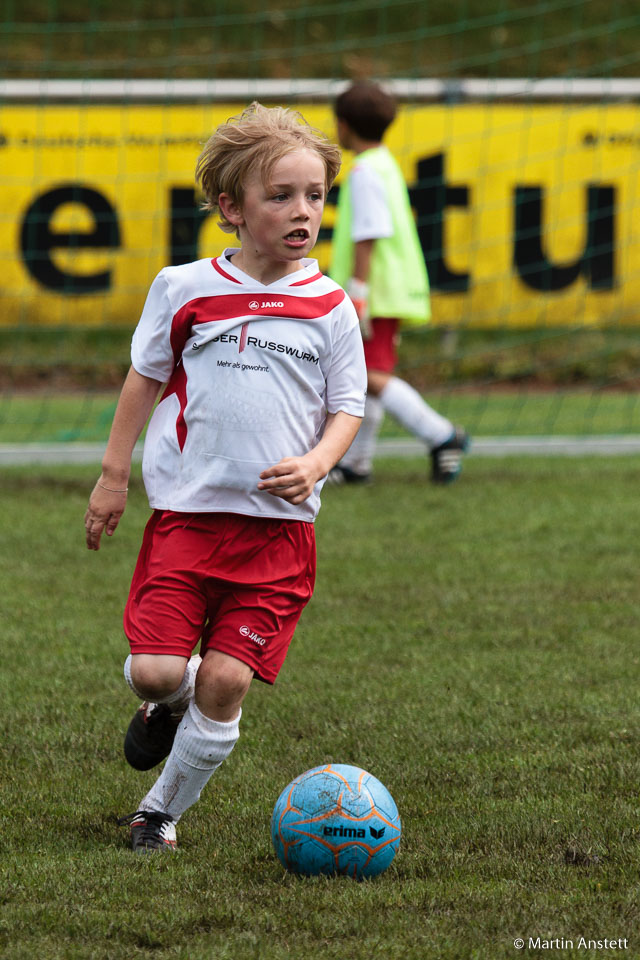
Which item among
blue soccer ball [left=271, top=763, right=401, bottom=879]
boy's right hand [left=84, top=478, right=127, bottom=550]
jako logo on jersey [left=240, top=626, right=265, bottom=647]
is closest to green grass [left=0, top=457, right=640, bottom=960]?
blue soccer ball [left=271, top=763, right=401, bottom=879]

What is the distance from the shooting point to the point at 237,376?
9.02 ft

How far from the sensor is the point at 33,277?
415 inches

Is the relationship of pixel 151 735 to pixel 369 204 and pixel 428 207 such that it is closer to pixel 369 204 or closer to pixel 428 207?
pixel 369 204

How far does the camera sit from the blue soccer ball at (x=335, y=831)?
2537 millimetres

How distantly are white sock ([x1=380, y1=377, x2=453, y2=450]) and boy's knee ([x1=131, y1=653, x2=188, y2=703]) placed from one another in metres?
4.00

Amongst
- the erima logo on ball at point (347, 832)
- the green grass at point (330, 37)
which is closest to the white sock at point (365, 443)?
the erima logo on ball at point (347, 832)

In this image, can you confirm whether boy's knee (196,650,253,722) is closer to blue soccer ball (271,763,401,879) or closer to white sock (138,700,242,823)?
white sock (138,700,242,823)

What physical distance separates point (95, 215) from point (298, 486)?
839 centimetres

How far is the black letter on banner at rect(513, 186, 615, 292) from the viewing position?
428 inches

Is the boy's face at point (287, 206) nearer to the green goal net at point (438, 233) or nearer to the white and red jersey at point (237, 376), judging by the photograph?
the white and red jersey at point (237, 376)

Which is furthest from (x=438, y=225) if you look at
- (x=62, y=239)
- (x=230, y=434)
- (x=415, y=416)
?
(x=230, y=434)

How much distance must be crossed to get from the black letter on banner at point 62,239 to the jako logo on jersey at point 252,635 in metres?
8.15

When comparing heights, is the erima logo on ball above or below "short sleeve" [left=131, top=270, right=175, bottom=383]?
below

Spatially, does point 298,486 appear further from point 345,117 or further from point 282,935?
point 345,117
